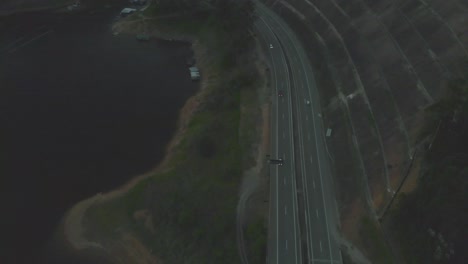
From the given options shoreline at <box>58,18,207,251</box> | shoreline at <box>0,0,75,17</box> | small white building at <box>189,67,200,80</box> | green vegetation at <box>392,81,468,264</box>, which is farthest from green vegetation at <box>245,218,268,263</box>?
shoreline at <box>0,0,75,17</box>

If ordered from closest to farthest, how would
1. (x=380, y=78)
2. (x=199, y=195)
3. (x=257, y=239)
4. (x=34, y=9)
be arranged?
1. (x=257, y=239)
2. (x=199, y=195)
3. (x=380, y=78)
4. (x=34, y=9)

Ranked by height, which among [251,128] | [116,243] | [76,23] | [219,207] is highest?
[76,23]

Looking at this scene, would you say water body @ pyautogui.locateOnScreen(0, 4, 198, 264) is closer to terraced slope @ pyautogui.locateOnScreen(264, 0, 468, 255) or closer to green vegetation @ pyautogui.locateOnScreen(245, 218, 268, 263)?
green vegetation @ pyautogui.locateOnScreen(245, 218, 268, 263)

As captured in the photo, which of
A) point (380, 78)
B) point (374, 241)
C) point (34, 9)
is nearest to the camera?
point (374, 241)

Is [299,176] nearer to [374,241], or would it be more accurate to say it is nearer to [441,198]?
[374,241]

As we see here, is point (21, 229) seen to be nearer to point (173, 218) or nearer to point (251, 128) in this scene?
point (173, 218)

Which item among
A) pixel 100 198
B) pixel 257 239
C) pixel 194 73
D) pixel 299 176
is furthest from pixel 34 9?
pixel 257 239

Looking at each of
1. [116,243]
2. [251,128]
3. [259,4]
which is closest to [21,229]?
[116,243]
